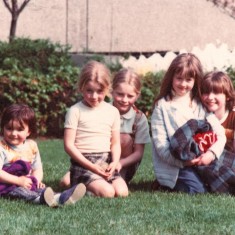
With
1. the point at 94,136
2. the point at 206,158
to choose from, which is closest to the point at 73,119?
the point at 94,136

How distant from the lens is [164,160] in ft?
23.2

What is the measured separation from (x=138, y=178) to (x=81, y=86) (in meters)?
1.45

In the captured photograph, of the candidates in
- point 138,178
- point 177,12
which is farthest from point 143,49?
point 138,178

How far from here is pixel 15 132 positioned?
6559 millimetres

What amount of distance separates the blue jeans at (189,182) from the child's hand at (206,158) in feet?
0.43

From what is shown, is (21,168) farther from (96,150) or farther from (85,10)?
(85,10)

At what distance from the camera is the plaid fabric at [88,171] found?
271 inches

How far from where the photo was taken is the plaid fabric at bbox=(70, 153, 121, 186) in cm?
688

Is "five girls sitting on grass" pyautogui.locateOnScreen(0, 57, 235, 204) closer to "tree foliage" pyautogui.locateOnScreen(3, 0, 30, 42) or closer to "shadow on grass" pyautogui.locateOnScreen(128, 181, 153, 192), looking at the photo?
"shadow on grass" pyautogui.locateOnScreen(128, 181, 153, 192)

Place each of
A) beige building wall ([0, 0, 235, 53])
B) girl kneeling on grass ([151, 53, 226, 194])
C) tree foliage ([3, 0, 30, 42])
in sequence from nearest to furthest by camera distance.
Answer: girl kneeling on grass ([151, 53, 226, 194]) < tree foliage ([3, 0, 30, 42]) < beige building wall ([0, 0, 235, 53])

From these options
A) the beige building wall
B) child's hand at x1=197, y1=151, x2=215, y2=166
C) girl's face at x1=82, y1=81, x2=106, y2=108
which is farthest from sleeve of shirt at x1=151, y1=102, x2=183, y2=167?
the beige building wall

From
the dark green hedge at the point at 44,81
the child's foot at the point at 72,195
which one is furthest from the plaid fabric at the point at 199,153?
the dark green hedge at the point at 44,81

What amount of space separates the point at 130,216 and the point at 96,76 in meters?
1.50

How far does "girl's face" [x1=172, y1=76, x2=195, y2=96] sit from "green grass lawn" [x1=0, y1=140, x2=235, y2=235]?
0.88m
